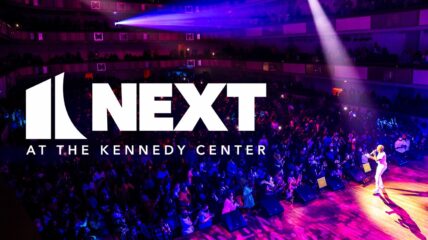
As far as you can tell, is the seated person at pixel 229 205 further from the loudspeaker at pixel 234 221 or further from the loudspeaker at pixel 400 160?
the loudspeaker at pixel 400 160

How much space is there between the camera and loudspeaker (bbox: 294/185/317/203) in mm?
11561

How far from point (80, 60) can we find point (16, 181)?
54.6 ft

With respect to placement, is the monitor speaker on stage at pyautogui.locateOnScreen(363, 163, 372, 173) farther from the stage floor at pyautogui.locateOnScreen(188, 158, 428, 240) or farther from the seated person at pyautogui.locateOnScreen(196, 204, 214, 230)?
the seated person at pyautogui.locateOnScreen(196, 204, 214, 230)

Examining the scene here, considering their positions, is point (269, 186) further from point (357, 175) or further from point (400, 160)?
point (400, 160)

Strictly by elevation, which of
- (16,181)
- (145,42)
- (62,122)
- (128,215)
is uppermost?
(145,42)

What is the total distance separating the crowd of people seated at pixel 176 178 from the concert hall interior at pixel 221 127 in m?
0.05

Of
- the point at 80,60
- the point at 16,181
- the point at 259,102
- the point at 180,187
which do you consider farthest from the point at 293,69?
the point at 16,181

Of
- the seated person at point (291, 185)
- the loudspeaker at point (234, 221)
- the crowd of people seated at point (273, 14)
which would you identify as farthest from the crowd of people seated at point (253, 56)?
the loudspeaker at point (234, 221)

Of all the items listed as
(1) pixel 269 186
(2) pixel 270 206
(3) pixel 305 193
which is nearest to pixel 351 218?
(3) pixel 305 193

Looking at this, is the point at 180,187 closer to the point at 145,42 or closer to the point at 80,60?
the point at 80,60

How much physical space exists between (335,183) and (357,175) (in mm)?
1049

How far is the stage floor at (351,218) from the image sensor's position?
32.0 feet

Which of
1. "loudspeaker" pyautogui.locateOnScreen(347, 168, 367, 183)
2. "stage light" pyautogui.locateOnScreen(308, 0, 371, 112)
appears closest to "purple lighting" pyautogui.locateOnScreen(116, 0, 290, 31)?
"stage light" pyautogui.locateOnScreen(308, 0, 371, 112)

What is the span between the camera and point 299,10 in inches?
1001
